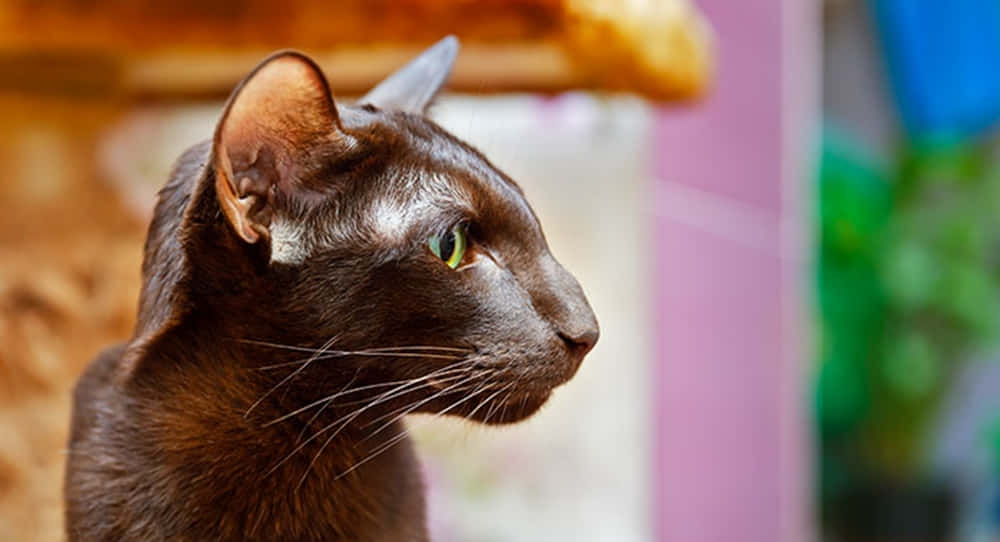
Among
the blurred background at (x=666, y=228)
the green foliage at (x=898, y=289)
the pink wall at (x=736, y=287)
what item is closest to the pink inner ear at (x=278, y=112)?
the blurred background at (x=666, y=228)

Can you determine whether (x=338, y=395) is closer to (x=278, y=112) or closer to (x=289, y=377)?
(x=289, y=377)

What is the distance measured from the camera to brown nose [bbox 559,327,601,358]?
66 centimetres

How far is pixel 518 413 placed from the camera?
692 millimetres

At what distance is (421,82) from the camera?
2.48 ft

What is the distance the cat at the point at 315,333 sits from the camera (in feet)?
2.10

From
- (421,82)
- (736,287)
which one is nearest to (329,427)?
(421,82)

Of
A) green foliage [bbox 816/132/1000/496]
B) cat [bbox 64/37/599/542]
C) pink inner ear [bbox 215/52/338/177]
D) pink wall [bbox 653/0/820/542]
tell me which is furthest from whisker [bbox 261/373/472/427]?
green foliage [bbox 816/132/1000/496]

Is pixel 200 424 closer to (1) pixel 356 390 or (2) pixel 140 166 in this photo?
(1) pixel 356 390

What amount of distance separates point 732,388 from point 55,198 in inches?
62.7

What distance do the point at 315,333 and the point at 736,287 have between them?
194 cm

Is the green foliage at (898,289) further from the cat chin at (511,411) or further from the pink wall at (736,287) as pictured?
the cat chin at (511,411)

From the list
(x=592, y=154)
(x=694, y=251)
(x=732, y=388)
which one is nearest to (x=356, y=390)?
(x=592, y=154)

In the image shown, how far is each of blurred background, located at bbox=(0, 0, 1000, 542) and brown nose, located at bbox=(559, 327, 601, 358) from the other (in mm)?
174

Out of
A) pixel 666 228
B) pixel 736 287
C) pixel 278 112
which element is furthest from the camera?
pixel 736 287
